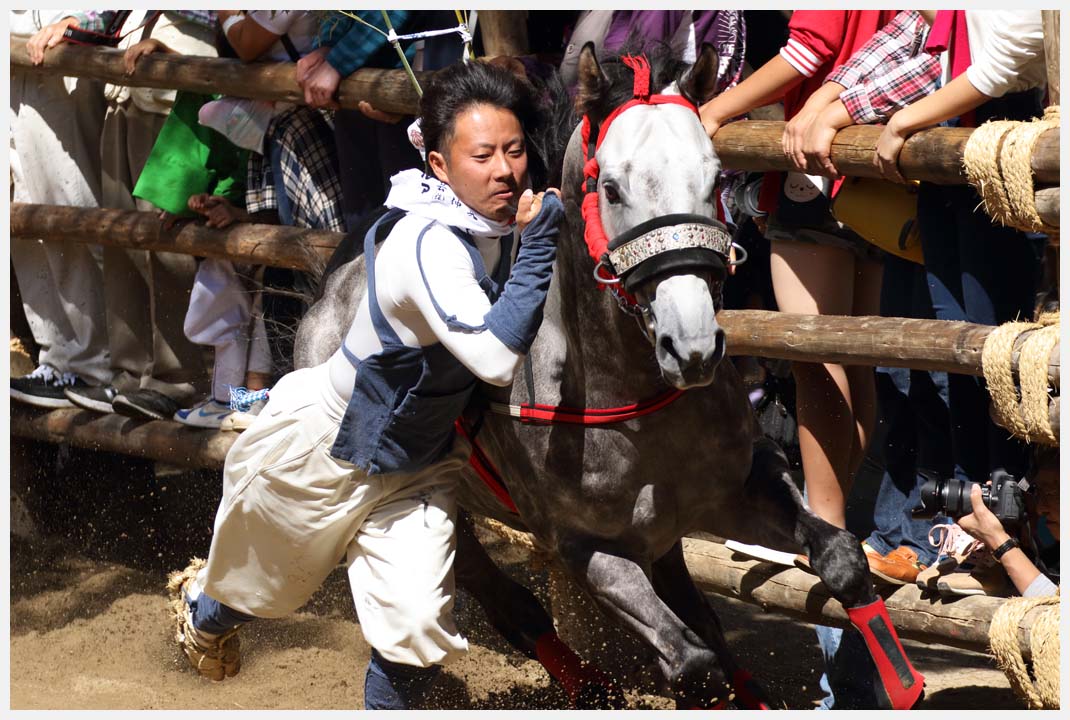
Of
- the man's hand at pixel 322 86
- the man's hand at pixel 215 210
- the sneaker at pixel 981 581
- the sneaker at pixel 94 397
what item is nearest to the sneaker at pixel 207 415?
the sneaker at pixel 94 397

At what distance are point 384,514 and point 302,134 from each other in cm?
204

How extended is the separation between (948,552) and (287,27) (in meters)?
2.93

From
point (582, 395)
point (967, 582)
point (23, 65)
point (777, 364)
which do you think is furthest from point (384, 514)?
point (23, 65)

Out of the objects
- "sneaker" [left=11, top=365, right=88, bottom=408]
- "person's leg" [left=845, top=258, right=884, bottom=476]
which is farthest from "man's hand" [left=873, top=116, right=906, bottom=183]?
"sneaker" [left=11, top=365, right=88, bottom=408]

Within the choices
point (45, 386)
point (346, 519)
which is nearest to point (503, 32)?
point (346, 519)

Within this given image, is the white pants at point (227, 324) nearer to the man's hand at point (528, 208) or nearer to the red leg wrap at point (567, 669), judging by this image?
the red leg wrap at point (567, 669)

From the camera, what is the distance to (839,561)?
3188 mm

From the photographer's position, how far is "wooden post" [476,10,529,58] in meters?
4.40

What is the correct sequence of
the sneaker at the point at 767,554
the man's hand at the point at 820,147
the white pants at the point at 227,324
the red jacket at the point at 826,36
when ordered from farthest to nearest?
the white pants at the point at 227,324 → the sneaker at the point at 767,554 → the red jacket at the point at 826,36 → the man's hand at the point at 820,147

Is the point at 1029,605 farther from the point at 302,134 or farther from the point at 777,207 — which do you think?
the point at 302,134

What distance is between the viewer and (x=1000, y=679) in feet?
14.9

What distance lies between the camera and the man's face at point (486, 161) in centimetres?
314

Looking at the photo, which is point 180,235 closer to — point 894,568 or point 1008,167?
point 894,568

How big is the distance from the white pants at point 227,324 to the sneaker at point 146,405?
335 mm
